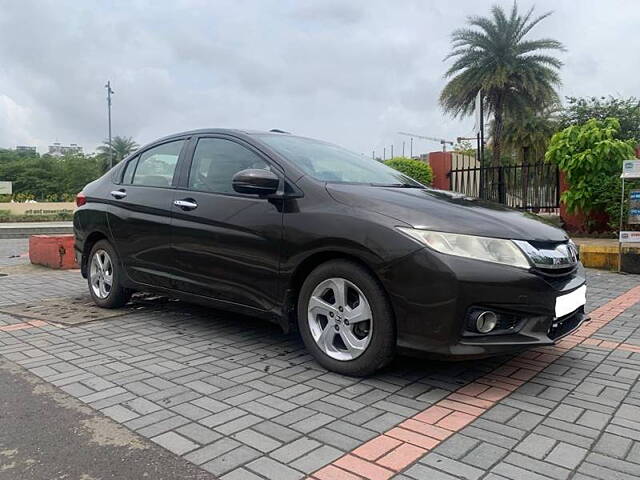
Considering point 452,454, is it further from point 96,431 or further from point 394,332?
point 96,431

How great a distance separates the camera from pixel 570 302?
3.37 meters

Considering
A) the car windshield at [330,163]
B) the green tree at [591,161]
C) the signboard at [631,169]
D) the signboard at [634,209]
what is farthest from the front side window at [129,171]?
the green tree at [591,161]

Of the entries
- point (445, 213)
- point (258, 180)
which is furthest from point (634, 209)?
point (258, 180)

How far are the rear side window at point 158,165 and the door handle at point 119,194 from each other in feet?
0.42

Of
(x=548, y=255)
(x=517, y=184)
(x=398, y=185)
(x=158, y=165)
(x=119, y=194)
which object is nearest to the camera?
(x=548, y=255)

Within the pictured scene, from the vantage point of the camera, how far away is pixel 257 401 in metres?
3.13

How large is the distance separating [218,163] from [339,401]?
84.4 inches

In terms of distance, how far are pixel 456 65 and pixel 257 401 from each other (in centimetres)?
2633

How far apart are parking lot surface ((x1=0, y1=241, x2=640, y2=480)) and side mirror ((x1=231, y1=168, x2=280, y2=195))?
3.89 feet

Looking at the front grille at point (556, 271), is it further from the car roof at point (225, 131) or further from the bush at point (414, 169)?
the bush at point (414, 169)

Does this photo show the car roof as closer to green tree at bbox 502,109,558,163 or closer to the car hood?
the car hood

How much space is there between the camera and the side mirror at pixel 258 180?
3.69m

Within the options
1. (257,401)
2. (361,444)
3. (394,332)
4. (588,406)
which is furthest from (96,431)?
(588,406)

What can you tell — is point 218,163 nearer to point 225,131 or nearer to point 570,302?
point 225,131
